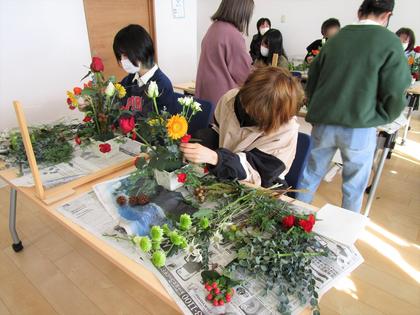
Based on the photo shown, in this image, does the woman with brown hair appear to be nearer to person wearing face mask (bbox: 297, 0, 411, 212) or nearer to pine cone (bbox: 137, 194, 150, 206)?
pine cone (bbox: 137, 194, 150, 206)

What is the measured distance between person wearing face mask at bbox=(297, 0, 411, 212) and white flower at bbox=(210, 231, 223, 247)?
2.25 ft

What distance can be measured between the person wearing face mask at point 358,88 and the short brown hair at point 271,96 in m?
0.47

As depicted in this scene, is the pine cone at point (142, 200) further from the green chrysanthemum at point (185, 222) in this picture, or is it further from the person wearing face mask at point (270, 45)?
the person wearing face mask at point (270, 45)

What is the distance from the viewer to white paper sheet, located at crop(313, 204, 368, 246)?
→ 2.55 feet

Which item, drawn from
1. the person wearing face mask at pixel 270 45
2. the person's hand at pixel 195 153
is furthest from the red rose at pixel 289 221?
the person wearing face mask at pixel 270 45

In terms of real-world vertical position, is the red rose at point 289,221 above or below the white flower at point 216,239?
above

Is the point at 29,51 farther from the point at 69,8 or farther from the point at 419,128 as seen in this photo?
the point at 419,128

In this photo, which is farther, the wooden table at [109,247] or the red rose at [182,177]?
the red rose at [182,177]

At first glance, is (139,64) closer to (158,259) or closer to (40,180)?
(40,180)

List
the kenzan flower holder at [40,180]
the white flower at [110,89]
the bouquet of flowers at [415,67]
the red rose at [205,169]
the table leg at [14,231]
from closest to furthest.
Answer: the kenzan flower holder at [40,180] → the red rose at [205,169] → the white flower at [110,89] → the table leg at [14,231] → the bouquet of flowers at [415,67]

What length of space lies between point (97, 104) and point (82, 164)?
27 centimetres

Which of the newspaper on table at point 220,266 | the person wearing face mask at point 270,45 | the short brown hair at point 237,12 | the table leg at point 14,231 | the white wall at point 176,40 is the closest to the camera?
the newspaper on table at point 220,266

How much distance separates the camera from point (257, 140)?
108cm

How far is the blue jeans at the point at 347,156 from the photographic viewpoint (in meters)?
1.55
